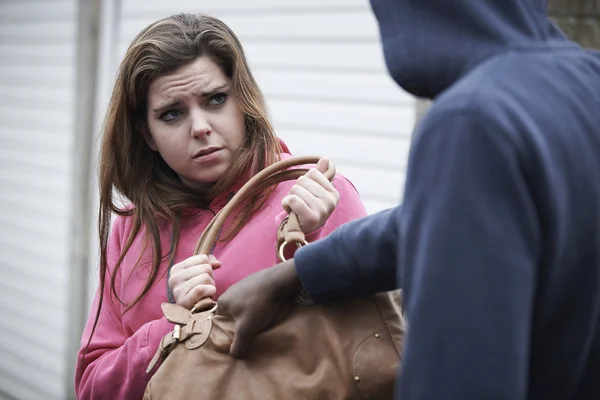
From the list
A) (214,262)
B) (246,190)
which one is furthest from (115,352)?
(246,190)

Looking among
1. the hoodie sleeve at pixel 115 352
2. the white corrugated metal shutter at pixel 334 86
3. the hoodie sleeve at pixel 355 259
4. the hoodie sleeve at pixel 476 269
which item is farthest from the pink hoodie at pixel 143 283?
the white corrugated metal shutter at pixel 334 86

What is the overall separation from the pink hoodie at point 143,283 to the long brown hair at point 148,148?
3 centimetres

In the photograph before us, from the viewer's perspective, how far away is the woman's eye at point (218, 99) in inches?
94.3

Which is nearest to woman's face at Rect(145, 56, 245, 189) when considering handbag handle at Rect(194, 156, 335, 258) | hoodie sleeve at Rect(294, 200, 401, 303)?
handbag handle at Rect(194, 156, 335, 258)

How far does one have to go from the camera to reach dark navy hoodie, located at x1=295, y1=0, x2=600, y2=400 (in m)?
1.07

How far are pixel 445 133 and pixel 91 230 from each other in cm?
509

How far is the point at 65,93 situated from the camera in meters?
6.04

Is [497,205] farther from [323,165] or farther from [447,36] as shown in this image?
[323,165]

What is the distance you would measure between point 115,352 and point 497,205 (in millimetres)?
1458

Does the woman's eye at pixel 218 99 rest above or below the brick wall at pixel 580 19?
above

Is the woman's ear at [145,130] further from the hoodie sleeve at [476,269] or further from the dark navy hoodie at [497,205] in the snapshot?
the hoodie sleeve at [476,269]

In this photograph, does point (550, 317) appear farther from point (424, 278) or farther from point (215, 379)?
point (215, 379)

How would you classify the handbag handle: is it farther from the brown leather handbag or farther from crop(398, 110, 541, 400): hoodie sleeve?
crop(398, 110, 541, 400): hoodie sleeve

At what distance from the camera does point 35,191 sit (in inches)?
250
